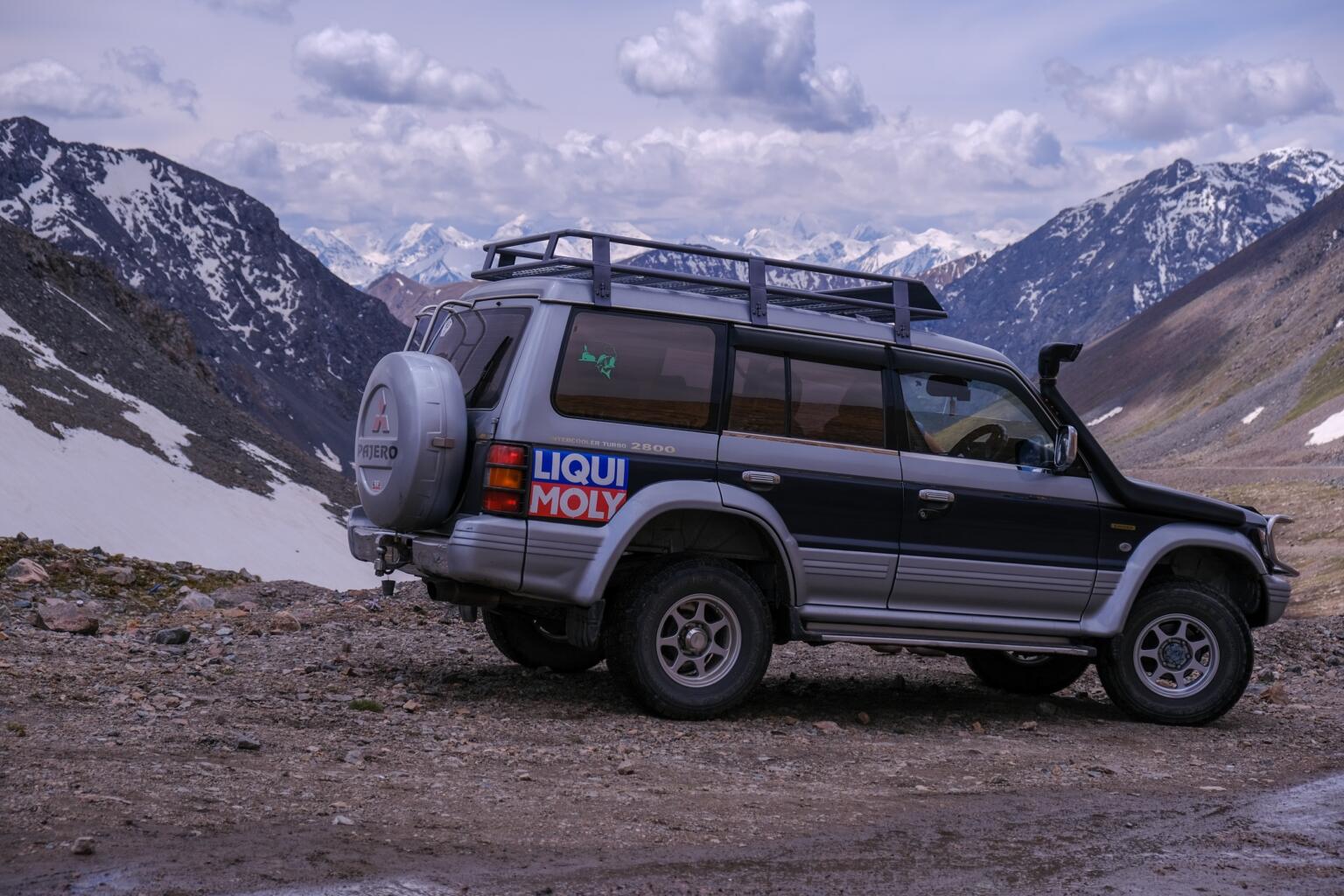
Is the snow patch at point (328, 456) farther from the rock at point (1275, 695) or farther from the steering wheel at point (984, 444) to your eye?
the steering wheel at point (984, 444)

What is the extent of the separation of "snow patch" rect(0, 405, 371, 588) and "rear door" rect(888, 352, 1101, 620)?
34807 millimetres

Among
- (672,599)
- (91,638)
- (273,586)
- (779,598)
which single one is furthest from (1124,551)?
(273,586)

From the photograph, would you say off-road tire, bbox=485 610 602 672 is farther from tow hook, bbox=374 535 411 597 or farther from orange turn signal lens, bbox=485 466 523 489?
orange turn signal lens, bbox=485 466 523 489

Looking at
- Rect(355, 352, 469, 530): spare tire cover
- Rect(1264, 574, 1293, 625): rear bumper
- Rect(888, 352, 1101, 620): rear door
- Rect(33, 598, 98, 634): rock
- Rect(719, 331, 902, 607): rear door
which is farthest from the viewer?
Rect(33, 598, 98, 634): rock

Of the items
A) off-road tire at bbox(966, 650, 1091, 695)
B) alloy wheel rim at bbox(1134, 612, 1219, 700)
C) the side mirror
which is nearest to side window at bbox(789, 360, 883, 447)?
the side mirror

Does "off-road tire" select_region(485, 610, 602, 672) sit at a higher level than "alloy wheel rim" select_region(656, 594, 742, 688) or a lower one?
lower

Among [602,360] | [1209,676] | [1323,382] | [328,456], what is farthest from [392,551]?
[328,456]

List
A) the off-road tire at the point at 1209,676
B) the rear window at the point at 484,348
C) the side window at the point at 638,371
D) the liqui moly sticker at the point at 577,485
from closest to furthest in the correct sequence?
the liqui moly sticker at the point at 577,485
the side window at the point at 638,371
the rear window at the point at 484,348
the off-road tire at the point at 1209,676

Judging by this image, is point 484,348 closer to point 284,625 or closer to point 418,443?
point 418,443

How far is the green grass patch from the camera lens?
119 metres

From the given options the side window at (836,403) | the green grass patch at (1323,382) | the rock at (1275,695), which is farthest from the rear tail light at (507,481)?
the green grass patch at (1323,382)

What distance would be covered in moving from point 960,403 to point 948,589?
1.24m

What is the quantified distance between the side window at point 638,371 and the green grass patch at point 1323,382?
119161 millimetres

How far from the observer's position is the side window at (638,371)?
26.7 feet
